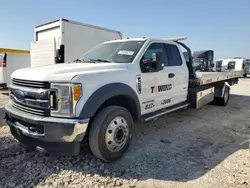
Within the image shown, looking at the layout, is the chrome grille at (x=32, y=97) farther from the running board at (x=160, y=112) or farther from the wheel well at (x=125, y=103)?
the running board at (x=160, y=112)

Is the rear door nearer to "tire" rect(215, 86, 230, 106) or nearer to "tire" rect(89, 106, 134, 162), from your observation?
"tire" rect(89, 106, 134, 162)

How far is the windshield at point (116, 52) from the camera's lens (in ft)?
12.8

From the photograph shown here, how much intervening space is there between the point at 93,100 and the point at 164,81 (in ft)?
6.28

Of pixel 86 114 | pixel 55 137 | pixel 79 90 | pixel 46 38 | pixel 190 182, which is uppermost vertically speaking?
pixel 46 38

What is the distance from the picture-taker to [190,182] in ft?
9.20

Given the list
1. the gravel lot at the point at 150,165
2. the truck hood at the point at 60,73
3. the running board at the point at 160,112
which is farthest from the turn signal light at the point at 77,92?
the running board at the point at 160,112

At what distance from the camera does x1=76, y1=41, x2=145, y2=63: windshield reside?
12.8ft

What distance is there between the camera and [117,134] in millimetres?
3291

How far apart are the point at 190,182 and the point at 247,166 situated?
3.46ft

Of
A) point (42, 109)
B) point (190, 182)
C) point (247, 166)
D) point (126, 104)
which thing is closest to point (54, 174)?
point (42, 109)

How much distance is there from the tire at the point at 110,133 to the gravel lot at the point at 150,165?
20 centimetres

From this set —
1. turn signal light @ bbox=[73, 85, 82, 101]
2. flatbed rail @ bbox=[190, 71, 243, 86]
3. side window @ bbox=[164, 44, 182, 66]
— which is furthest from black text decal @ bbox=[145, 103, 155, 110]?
flatbed rail @ bbox=[190, 71, 243, 86]

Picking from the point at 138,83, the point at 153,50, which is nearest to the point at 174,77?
the point at 153,50

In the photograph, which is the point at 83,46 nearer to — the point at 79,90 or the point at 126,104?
the point at 126,104
